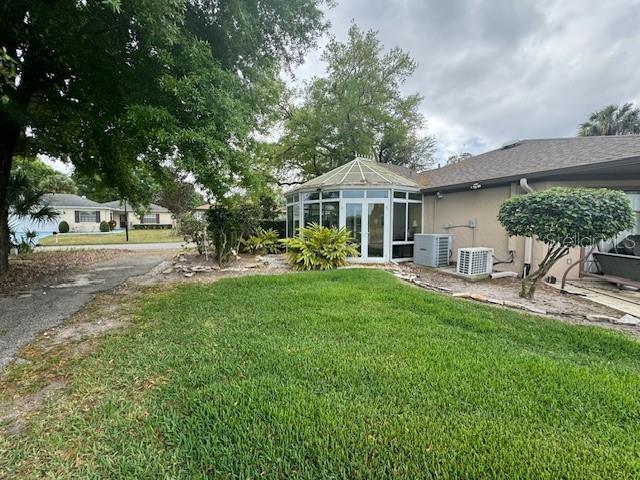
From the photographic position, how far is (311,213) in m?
11.2

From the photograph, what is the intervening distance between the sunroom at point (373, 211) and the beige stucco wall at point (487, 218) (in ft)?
2.77

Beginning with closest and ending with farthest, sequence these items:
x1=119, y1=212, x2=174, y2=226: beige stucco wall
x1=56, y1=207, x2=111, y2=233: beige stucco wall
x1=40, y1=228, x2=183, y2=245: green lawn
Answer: x1=40, y1=228, x2=183, y2=245: green lawn → x1=56, y1=207, x2=111, y2=233: beige stucco wall → x1=119, y1=212, x2=174, y2=226: beige stucco wall

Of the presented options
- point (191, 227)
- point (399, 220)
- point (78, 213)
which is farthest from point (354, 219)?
point (78, 213)

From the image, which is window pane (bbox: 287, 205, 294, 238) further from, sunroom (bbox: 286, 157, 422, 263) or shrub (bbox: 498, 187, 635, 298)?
shrub (bbox: 498, 187, 635, 298)

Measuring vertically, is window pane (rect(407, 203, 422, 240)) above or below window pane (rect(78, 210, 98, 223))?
below

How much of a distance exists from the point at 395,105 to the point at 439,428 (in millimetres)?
21061

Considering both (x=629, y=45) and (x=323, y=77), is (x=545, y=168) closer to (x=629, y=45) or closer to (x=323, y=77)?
(x=629, y=45)

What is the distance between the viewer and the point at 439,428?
2.04 meters

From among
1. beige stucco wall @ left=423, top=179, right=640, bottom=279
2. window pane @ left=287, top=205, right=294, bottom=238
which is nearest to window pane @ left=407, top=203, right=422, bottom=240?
beige stucco wall @ left=423, top=179, right=640, bottom=279

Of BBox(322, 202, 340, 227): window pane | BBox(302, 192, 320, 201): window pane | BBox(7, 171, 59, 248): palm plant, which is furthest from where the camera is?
BBox(302, 192, 320, 201): window pane

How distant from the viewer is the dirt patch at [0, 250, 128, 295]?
23.3ft

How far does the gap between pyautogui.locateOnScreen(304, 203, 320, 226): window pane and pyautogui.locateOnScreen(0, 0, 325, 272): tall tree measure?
14.7 feet

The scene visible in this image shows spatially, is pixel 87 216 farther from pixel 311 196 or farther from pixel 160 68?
pixel 160 68

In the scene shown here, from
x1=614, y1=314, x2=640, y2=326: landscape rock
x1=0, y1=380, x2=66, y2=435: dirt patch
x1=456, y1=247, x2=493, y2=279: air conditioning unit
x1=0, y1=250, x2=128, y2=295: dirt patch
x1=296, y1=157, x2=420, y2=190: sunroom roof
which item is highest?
x1=296, y1=157, x2=420, y2=190: sunroom roof
